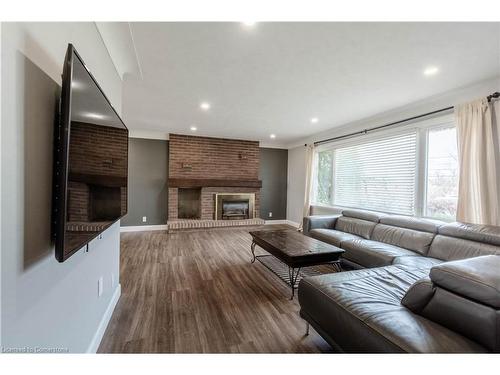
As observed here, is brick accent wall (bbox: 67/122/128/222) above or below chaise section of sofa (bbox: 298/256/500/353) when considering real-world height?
above

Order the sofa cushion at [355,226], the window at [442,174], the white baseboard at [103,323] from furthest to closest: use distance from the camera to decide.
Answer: the sofa cushion at [355,226], the window at [442,174], the white baseboard at [103,323]

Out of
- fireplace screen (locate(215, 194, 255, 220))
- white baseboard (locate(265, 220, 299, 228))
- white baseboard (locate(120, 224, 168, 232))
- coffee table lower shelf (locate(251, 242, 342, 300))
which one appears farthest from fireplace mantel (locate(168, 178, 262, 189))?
coffee table lower shelf (locate(251, 242, 342, 300))

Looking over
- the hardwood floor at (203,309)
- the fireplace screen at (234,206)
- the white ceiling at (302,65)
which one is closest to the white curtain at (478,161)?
the white ceiling at (302,65)

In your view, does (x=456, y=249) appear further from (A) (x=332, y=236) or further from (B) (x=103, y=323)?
(B) (x=103, y=323)

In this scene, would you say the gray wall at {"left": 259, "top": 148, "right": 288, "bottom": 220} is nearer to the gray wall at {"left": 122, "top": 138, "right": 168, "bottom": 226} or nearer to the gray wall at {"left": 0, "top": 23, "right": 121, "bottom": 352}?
the gray wall at {"left": 122, "top": 138, "right": 168, "bottom": 226}

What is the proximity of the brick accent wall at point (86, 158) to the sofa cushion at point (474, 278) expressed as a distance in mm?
1794

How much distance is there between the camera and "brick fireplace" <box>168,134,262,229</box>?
561cm

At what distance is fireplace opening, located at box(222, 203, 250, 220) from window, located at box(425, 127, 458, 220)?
3.95 metres

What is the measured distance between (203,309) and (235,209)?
13.2 ft

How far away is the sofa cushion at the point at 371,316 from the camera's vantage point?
1.05 m

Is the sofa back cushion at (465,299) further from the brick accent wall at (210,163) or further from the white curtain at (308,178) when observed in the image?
the brick accent wall at (210,163)

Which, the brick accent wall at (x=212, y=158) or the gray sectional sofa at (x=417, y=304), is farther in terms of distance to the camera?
the brick accent wall at (x=212, y=158)

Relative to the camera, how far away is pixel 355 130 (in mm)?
4398
